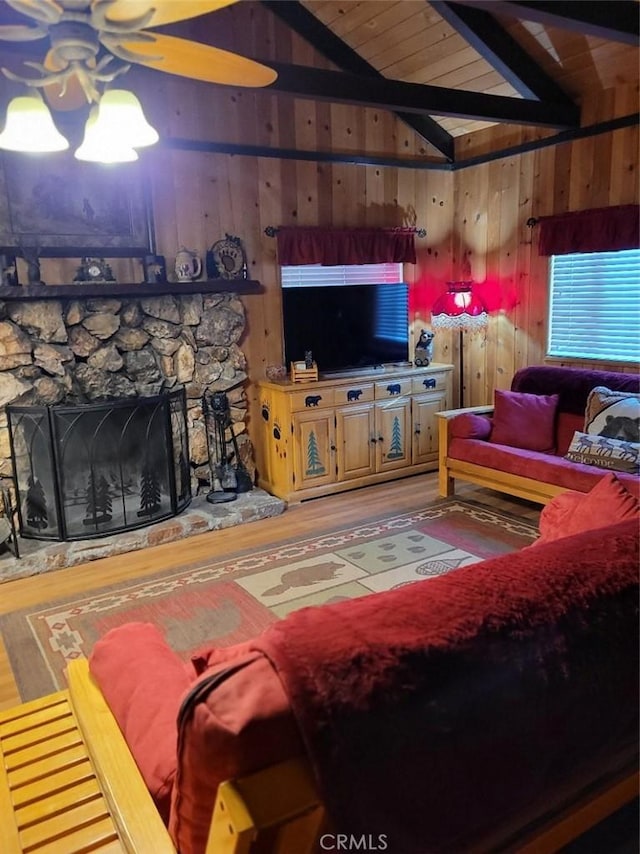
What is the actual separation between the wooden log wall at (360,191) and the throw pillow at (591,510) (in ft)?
9.80

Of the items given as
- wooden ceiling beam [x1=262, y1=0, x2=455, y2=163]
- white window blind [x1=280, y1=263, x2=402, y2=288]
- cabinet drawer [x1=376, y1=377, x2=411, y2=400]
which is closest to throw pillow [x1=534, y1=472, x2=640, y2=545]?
cabinet drawer [x1=376, y1=377, x2=411, y2=400]

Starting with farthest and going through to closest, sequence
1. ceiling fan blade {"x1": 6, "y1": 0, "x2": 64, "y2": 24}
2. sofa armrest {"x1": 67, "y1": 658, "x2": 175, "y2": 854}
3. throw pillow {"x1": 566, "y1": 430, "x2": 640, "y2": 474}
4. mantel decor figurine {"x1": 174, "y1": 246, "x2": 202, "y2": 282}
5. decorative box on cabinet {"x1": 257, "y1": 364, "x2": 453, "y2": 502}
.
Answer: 1. decorative box on cabinet {"x1": 257, "y1": 364, "x2": 453, "y2": 502}
2. mantel decor figurine {"x1": 174, "y1": 246, "x2": 202, "y2": 282}
3. throw pillow {"x1": 566, "y1": 430, "x2": 640, "y2": 474}
4. ceiling fan blade {"x1": 6, "y1": 0, "x2": 64, "y2": 24}
5. sofa armrest {"x1": 67, "y1": 658, "x2": 175, "y2": 854}

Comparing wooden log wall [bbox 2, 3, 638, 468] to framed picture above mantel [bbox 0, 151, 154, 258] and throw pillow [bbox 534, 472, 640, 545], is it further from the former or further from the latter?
throw pillow [bbox 534, 472, 640, 545]

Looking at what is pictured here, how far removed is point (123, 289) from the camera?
4.11 meters

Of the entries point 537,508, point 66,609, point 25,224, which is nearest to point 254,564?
point 66,609

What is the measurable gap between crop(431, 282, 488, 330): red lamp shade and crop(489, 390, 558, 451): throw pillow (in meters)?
0.88

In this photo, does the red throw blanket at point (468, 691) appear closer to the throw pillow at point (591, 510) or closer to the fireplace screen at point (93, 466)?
the throw pillow at point (591, 510)

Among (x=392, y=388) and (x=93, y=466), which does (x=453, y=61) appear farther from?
(x=93, y=466)

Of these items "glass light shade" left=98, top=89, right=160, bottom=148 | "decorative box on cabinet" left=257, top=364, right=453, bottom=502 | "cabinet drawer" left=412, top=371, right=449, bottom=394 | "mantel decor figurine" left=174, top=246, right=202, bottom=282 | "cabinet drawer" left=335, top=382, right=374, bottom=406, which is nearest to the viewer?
"glass light shade" left=98, top=89, right=160, bottom=148

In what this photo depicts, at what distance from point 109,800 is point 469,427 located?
3.69 metres

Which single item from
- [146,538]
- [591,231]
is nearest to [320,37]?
[591,231]

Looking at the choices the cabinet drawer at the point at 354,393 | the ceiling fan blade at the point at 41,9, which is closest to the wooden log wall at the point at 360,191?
the cabinet drawer at the point at 354,393

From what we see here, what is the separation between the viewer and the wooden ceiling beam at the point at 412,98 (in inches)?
141

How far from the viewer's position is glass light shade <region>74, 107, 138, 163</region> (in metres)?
2.20
